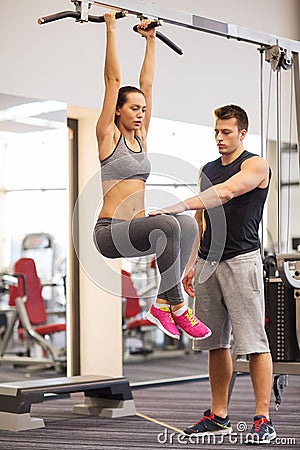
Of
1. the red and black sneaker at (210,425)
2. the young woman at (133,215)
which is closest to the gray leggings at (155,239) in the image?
the young woman at (133,215)

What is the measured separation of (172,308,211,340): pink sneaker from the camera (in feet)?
12.8

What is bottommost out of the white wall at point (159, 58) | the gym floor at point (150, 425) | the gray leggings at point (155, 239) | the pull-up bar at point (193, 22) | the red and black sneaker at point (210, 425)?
the gym floor at point (150, 425)

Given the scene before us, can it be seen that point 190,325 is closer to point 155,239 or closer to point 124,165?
point 155,239

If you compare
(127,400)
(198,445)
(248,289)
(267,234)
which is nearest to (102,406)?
(127,400)

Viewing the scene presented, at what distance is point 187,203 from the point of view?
12.8ft

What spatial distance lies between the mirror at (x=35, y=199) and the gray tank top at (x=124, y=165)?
2.92 metres

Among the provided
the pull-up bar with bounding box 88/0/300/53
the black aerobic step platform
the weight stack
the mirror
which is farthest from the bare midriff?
→ the mirror

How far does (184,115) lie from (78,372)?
7.85 ft

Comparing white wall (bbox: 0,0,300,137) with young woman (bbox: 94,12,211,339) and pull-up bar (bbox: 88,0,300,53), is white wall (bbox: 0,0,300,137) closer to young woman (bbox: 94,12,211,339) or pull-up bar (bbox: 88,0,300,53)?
pull-up bar (bbox: 88,0,300,53)

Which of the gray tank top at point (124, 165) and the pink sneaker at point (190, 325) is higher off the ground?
the gray tank top at point (124, 165)

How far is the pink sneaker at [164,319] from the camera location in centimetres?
387

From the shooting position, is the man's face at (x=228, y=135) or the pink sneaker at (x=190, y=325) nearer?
the pink sneaker at (x=190, y=325)

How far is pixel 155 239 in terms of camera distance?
366cm

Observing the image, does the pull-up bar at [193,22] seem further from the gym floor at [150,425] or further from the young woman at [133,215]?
the gym floor at [150,425]
